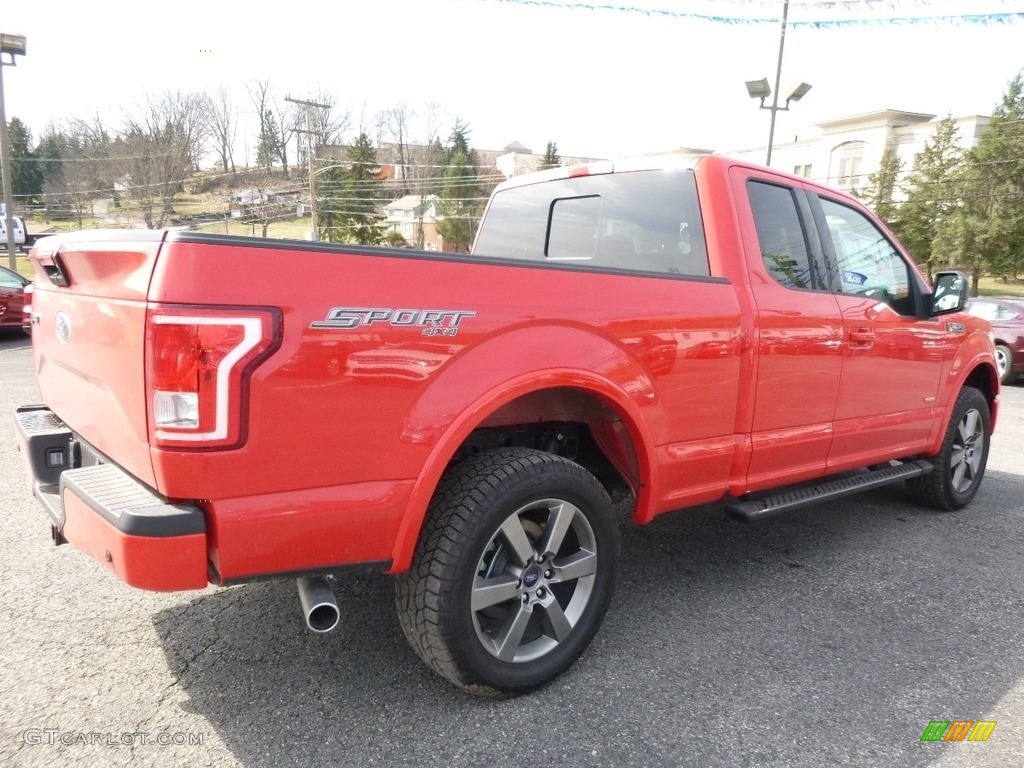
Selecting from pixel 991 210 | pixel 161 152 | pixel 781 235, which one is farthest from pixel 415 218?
pixel 781 235

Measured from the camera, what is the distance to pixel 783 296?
3.26 metres

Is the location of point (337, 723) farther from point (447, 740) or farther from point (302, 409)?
point (302, 409)

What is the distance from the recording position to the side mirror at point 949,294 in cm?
415

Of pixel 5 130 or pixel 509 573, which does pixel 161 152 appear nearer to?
pixel 5 130

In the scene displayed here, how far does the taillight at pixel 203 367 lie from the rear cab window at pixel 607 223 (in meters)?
1.50

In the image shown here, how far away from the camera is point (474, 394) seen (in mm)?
2227

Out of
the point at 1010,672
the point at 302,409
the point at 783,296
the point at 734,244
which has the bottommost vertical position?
the point at 1010,672

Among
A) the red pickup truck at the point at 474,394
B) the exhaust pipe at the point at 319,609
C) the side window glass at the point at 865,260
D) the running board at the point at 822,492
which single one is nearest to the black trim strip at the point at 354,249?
the red pickup truck at the point at 474,394

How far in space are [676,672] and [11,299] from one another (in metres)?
14.3

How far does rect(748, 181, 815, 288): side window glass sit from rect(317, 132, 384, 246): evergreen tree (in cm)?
5443

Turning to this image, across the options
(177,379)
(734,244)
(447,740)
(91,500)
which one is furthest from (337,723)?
(734,244)

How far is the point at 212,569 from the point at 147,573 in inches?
6.2

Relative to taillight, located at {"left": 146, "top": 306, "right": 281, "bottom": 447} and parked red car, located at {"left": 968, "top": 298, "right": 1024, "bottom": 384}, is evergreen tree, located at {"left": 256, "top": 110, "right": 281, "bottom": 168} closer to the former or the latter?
parked red car, located at {"left": 968, "top": 298, "right": 1024, "bottom": 384}

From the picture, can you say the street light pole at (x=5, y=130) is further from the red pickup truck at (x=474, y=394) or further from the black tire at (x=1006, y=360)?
the black tire at (x=1006, y=360)
